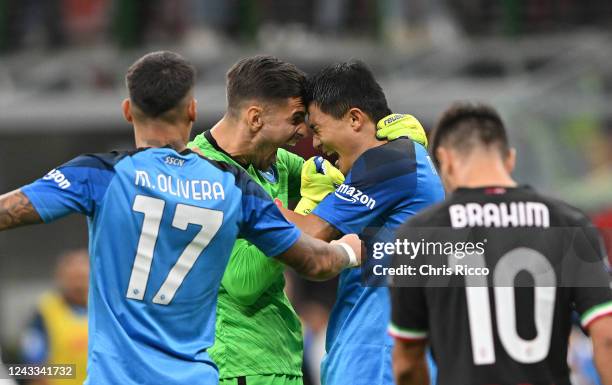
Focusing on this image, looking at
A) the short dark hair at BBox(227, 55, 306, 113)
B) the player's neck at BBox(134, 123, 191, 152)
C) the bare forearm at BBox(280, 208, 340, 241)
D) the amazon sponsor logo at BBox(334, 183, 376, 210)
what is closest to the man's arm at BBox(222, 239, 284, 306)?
the bare forearm at BBox(280, 208, 340, 241)

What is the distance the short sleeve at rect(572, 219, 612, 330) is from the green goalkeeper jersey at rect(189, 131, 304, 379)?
67.8 inches

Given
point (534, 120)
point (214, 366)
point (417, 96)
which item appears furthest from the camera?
point (417, 96)

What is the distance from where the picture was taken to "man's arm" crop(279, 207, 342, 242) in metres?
6.41

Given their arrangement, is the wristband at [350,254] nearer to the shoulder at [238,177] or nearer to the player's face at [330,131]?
the shoulder at [238,177]

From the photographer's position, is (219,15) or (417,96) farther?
(219,15)

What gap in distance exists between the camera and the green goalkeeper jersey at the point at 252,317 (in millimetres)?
6371

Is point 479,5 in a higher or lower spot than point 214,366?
higher

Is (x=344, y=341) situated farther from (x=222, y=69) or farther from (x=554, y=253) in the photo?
(x=222, y=69)

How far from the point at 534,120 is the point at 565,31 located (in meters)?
3.73

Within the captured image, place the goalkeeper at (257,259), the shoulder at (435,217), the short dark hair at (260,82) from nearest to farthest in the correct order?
1. the shoulder at (435,217)
2. the goalkeeper at (257,259)
3. the short dark hair at (260,82)

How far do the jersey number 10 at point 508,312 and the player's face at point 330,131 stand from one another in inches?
70.2

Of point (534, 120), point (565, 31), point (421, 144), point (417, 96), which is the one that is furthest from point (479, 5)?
point (421, 144)

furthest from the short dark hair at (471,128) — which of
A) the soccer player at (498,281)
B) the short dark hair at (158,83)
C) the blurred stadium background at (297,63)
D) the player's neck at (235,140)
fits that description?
the blurred stadium background at (297,63)

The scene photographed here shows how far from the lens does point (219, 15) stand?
17.4 meters
